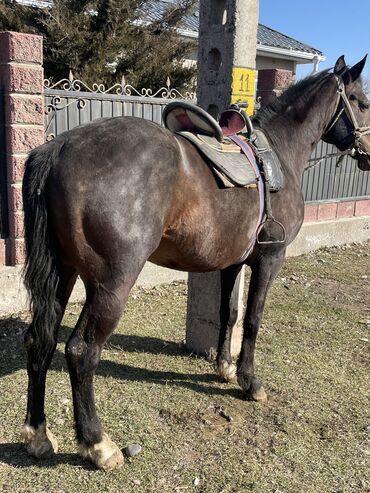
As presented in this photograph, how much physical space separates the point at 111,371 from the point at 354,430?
70.7 inches

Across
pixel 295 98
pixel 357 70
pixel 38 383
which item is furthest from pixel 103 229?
pixel 357 70

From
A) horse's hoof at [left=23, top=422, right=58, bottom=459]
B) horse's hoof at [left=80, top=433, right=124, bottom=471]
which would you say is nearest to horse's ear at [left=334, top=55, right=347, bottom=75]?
horse's hoof at [left=80, top=433, right=124, bottom=471]

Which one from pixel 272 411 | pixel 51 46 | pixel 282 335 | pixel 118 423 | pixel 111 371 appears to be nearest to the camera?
pixel 118 423

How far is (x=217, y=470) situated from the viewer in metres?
2.70

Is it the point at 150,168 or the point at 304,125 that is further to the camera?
the point at 304,125

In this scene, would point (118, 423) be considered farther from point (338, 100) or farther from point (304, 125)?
point (338, 100)

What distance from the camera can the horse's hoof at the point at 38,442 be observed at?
2.70m

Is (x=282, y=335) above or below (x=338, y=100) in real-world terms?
below

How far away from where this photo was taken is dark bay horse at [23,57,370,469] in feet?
7.59

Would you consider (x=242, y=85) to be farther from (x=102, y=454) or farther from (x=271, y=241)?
(x=102, y=454)

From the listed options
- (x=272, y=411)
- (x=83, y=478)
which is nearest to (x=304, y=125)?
(x=272, y=411)

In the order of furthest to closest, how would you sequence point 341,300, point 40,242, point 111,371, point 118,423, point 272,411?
point 341,300 < point 111,371 < point 272,411 < point 118,423 < point 40,242

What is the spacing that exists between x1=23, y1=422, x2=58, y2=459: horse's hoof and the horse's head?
282cm

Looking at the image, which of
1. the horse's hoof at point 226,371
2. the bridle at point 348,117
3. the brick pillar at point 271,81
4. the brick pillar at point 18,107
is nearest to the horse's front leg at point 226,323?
the horse's hoof at point 226,371
